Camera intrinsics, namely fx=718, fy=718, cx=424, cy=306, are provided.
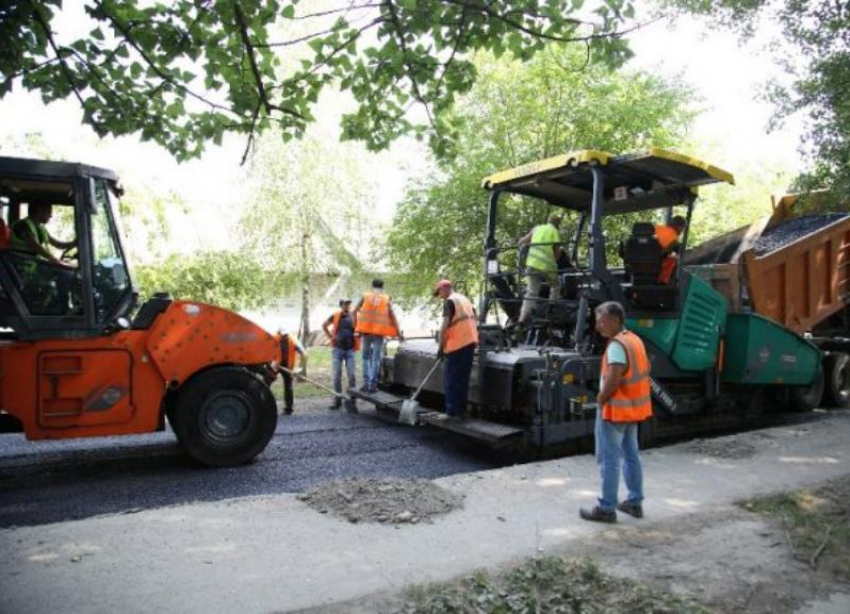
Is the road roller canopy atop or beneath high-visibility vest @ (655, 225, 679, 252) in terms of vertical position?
atop

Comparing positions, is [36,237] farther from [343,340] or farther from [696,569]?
[696,569]

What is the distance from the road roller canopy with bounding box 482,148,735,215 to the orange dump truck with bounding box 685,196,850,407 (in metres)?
1.38

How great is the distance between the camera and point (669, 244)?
721 centimetres

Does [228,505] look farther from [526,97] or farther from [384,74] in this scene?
[526,97]

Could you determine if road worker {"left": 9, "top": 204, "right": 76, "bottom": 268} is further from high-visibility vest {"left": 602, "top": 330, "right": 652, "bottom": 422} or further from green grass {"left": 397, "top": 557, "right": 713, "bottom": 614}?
high-visibility vest {"left": 602, "top": 330, "right": 652, "bottom": 422}

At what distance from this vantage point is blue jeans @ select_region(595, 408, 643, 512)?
4.70m

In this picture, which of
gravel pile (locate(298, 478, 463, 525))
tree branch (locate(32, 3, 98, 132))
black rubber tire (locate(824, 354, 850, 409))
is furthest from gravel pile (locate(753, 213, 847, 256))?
tree branch (locate(32, 3, 98, 132))

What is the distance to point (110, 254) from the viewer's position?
6.24m

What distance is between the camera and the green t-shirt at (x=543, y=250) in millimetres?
7395

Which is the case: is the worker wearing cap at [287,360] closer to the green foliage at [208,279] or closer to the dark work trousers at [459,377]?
the dark work trousers at [459,377]

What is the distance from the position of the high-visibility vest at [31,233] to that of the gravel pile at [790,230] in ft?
25.7

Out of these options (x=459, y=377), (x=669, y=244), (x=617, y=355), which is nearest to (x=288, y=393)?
(x=459, y=377)

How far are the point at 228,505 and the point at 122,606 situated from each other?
5.10ft

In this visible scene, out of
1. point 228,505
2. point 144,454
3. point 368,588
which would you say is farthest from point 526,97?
point 368,588
